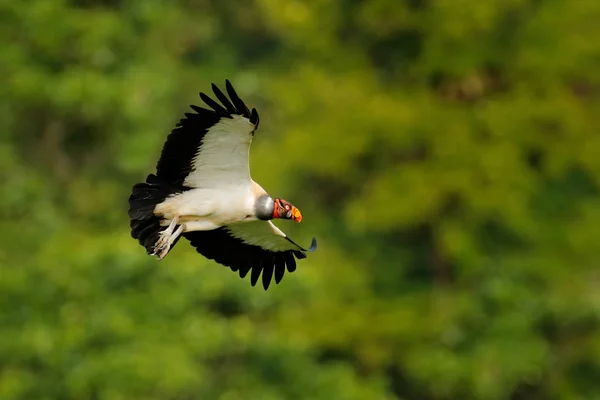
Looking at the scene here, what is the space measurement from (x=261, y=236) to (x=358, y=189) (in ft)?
33.2

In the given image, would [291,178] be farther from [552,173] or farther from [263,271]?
[263,271]

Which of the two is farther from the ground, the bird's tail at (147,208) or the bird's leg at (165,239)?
the bird's tail at (147,208)

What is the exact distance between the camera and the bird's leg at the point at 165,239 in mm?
9531

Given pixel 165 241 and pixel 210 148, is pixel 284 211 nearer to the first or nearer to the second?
pixel 210 148

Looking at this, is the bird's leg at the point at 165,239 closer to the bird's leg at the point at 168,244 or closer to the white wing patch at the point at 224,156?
the bird's leg at the point at 168,244

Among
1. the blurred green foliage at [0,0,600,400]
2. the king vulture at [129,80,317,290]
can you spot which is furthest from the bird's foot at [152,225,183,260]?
the blurred green foliage at [0,0,600,400]

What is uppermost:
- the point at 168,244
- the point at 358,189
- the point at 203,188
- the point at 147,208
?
the point at 358,189

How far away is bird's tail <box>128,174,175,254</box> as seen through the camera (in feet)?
31.7

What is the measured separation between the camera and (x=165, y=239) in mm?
9578

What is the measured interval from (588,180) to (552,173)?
50.4 inches

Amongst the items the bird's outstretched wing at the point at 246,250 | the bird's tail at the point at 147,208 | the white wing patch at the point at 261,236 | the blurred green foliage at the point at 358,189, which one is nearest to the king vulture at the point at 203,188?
the bird's tail at the point at 147,208

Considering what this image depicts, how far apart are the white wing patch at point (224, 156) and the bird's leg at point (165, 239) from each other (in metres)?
0.25

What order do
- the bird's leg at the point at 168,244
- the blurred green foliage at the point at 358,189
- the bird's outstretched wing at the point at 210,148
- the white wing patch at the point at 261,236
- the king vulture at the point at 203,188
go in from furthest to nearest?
1. the blurred green foliage at the point at 358,189
2. the white wing patch at the point at 261,236
3. the bird's leg at the point at 168,244
4. the king vulture at the point at 203,188
5. the bird's outstretched wing at the point at 210,148

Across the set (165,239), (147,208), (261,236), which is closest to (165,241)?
Answer: (165,239)
